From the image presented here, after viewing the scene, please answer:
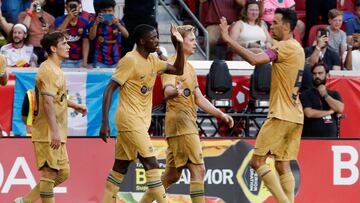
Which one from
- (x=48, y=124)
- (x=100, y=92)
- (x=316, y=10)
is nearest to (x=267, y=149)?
(x=48, y=124)

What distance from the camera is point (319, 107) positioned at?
20969 mm

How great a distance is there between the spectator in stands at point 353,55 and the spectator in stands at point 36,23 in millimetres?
5044

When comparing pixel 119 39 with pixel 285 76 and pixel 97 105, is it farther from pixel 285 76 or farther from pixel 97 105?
pixel 285 76

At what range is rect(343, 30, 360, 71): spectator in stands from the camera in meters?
23.4

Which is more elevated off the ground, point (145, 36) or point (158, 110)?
point (145, 36)

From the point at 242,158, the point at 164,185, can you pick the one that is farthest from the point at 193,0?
the point at 164,185

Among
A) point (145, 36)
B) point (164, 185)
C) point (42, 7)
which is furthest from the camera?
point (42, 7)

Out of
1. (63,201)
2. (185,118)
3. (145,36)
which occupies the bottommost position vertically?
(63,201)

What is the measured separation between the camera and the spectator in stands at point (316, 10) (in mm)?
24875

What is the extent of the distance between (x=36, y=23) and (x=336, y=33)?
5231 millimetres

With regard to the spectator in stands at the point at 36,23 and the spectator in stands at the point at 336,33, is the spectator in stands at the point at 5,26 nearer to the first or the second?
the spectator in stands at the point at 36,23

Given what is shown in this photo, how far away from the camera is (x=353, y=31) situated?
80.2 feet

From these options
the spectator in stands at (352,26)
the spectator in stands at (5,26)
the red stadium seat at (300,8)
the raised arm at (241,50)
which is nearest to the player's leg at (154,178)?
the raised arm at (241,50)

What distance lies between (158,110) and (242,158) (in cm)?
217
